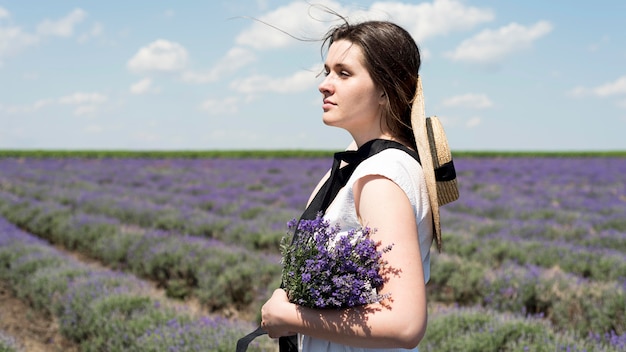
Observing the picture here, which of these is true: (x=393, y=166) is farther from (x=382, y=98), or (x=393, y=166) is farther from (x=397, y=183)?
(x=382, y=98)

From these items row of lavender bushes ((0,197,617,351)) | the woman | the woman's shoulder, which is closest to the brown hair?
the woman

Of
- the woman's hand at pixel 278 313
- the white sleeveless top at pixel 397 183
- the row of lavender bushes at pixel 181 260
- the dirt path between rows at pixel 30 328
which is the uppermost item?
the white sleeveless top at pixel 397 183

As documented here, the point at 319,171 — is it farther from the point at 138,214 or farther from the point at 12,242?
the point at 12,242

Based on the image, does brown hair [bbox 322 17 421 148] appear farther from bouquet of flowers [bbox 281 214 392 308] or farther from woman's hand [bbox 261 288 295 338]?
woman's hand [bbox 261 288 295 338]

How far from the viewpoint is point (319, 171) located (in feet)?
76.7

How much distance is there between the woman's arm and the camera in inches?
54.1

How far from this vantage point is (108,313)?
15.0 feet

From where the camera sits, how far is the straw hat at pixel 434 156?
156 cm

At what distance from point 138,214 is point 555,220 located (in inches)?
326

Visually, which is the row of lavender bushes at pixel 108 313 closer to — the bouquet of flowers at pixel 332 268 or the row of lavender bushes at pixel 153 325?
the row of lavender bushes at pixel 153 325

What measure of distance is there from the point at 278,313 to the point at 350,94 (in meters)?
0.66

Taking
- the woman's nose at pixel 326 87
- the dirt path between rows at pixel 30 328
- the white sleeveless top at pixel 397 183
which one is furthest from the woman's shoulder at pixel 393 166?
the dirt path between rows at pixel 30 328

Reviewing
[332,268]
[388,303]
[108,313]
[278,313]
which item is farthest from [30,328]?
[388,303]

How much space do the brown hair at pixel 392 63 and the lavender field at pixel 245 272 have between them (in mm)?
2395
